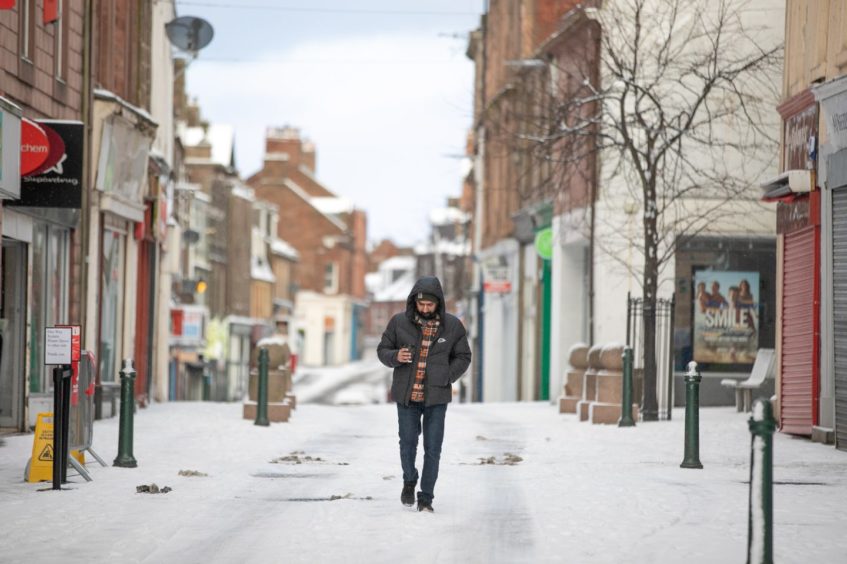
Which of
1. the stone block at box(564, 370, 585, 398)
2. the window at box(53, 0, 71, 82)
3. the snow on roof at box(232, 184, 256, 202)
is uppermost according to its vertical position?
the snow on roof at box(232, 184, 256, 202)

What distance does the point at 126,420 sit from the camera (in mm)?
14695

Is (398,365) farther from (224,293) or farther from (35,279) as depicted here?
(224,293)

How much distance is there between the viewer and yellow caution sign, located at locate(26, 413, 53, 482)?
1325cm

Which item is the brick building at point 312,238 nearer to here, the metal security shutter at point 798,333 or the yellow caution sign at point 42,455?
the metal security shutter at point 798,333

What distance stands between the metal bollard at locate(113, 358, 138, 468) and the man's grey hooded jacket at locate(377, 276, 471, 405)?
3816 mm

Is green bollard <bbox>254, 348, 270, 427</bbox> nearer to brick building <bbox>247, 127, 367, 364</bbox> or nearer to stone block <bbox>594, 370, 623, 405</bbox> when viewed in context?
stone block <bbox>594, 370, 623, 405</bbox>

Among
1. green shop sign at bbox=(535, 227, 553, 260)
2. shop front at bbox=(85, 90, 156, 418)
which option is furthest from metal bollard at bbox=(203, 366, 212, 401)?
shop front at bbox=(85, 90, 156, 418)

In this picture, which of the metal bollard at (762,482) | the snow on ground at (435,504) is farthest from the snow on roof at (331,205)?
the metal bollard at (762,482)

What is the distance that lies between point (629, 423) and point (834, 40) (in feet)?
20.4

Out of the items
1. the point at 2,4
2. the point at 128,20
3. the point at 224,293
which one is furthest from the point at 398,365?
the point at 224,293

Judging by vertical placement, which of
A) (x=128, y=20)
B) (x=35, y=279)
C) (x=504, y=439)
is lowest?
(x=504, y=439)

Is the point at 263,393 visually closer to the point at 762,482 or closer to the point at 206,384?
the point at 762,482

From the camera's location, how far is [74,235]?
22.1 meters

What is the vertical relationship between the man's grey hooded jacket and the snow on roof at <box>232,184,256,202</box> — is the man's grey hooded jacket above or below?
below
